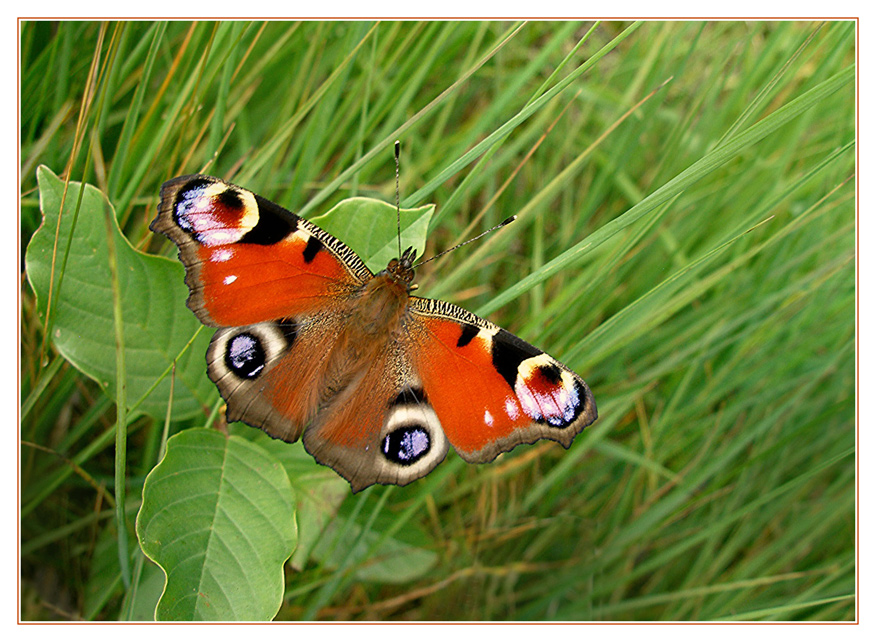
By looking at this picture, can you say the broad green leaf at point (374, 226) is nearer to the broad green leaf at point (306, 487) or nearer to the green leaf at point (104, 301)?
the green leaf at point (104, 301)

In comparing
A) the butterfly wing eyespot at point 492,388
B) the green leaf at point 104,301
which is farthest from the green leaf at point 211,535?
the butterfly wing eyespot at point 492,388

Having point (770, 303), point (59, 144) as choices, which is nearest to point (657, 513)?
point (770, 303)

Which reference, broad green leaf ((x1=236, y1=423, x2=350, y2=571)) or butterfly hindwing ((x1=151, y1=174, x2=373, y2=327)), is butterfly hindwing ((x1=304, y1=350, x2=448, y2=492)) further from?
butterfly hindwing ((x1=151, y1=174, x2=373, y2=327))

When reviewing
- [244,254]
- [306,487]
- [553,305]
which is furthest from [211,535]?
[553,305]

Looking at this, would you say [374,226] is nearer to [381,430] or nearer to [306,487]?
[381,430]

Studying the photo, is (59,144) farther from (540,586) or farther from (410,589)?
(540,586)

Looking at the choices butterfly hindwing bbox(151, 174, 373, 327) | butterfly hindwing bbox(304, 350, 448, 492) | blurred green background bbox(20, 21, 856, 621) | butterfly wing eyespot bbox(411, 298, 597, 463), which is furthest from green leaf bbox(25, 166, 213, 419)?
butterfly wing eyespot bbox(411, 298, 597, 463)
